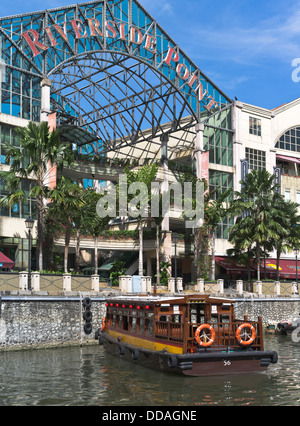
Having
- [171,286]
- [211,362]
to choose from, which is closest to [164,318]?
[211,362]

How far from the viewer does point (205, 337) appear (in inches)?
872

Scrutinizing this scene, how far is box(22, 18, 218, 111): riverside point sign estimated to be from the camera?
1848 inches

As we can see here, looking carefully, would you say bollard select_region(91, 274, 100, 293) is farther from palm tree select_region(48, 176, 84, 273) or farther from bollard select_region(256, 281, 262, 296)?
bollard select_region(256, 281, 262, 296)

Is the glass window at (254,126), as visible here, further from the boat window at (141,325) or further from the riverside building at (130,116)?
the boat window at (141,325)

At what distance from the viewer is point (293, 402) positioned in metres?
18.1

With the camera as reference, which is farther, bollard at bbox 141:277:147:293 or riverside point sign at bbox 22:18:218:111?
riverside point sign at bbox 22:18:218:111

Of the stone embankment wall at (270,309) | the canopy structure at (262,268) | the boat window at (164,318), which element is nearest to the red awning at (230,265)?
the canopy structure at (262,268)

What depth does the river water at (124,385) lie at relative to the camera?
18234mm

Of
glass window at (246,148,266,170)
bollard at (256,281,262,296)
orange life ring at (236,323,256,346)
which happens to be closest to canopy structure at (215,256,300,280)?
bollard at (256,281,262,296)

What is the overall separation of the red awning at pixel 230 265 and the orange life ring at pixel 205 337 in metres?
34.2

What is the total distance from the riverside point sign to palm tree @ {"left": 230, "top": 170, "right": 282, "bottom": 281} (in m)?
12.1

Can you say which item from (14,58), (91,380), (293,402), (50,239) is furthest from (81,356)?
(14,58)

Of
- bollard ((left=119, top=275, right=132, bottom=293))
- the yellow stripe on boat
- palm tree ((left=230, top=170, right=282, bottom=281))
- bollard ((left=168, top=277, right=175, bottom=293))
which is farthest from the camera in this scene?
palm tree ((left=230, top=170, right=282, bottom=281))

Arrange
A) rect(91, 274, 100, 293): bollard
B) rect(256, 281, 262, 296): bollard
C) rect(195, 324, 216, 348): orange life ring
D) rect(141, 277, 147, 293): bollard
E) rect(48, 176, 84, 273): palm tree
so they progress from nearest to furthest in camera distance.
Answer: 1. rect(195, 324, 216, 348): orange life ring
2. rect(91, 274, 100, 293): bollard
3. rect(48, 176, 84, 273): palm tree
4. rect(141, 277, 147, 293): bollard
5. rect(256, 281, 262, 296): bollard
